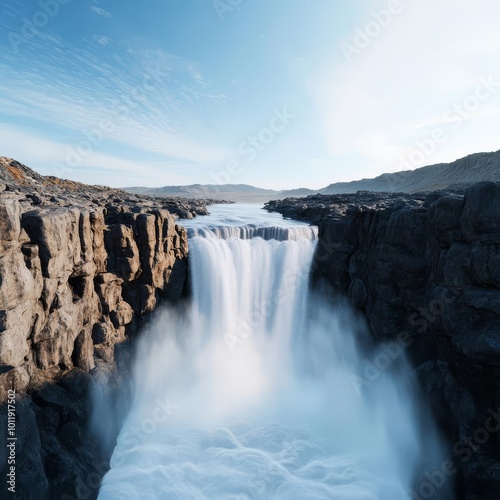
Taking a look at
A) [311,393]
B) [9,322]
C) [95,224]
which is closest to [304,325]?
[311,393]

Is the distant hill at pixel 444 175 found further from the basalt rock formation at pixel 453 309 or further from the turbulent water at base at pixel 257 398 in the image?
the basalt rock formation at pixel 453 309

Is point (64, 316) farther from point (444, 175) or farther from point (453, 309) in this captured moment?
point (444, 175)

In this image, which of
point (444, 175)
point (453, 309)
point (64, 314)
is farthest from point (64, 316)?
point (444, 175)

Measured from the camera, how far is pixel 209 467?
14.9m

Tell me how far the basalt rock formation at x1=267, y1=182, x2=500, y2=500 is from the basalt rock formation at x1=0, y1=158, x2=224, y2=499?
547 inches

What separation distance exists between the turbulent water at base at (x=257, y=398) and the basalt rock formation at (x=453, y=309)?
102 inches

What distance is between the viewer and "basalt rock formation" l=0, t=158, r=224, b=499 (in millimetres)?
10359

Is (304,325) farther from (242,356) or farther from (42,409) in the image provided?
(42,409)

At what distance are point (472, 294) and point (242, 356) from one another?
14.9 metres

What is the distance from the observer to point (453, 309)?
13.1 metres

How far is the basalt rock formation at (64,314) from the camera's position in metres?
10.4

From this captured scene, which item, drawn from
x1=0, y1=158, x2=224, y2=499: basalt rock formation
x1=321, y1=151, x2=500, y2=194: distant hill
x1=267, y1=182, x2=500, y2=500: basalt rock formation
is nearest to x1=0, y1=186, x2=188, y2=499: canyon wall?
x1=0, y1=158, x2=224, y2=499: basalt rock formation

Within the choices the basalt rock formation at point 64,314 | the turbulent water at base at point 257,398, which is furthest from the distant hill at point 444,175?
the basalt rock formation at point 64,314

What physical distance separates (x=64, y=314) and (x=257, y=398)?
12.4 m
